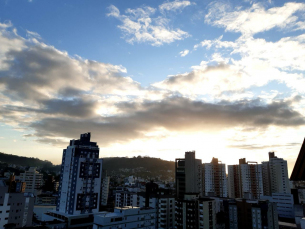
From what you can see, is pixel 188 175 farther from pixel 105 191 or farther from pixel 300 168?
pixel 300 168

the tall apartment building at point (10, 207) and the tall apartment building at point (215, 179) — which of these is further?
the tall apartment building at point (215, 179)

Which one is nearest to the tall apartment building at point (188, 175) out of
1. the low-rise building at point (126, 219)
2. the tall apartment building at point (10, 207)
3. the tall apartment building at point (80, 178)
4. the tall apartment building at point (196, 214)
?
the tall apartment building at point (196, 214)

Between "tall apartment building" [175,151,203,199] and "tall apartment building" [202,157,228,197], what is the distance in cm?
3306

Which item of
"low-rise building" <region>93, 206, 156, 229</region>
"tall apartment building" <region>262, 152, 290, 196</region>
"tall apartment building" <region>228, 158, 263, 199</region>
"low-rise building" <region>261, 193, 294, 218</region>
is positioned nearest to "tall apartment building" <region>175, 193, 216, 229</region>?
"low-rise building" <region>93, 206, 156, 229</region>

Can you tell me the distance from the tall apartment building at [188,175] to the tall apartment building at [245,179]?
3504 centimetres

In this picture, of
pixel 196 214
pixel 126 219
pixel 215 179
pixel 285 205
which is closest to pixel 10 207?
pixel 126 219

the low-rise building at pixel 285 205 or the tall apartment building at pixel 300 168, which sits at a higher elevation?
the tall apartment building at pixel 300 168

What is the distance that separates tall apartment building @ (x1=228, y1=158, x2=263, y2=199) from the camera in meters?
132

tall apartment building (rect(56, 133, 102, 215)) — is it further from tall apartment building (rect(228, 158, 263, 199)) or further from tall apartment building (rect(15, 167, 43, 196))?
tall apartment building (rect(228, 158, 263, 199))

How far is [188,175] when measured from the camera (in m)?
109

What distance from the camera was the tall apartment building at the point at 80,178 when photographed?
7231 centimetres

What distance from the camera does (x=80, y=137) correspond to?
81.9 meters

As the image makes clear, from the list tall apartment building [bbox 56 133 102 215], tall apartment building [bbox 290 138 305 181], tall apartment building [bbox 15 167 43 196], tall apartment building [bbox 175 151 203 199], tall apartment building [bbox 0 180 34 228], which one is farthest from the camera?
tall apartment building [bbox 15 167 43 196]

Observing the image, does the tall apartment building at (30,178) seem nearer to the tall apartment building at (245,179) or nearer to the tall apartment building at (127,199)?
the tall apartment building at (127,199)
